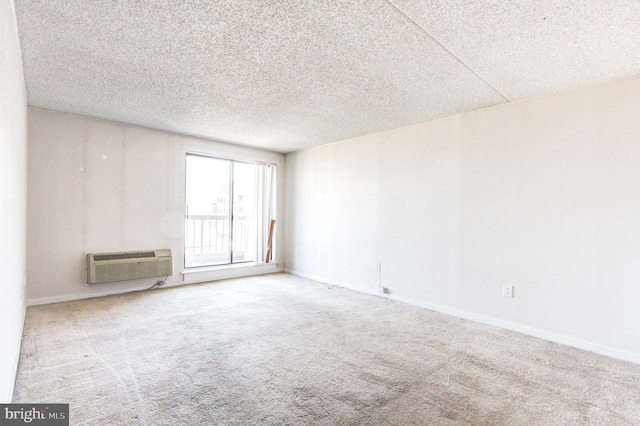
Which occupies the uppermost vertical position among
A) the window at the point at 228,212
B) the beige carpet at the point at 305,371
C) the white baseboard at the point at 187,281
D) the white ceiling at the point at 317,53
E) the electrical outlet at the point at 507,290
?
the white ceiling at the point at 317,53

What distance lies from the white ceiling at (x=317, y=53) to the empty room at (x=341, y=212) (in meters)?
0.02

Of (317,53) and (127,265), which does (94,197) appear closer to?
(127,265)

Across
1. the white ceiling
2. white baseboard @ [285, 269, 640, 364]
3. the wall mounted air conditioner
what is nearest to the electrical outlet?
white baseboard @ [285, 269, 640, 364]

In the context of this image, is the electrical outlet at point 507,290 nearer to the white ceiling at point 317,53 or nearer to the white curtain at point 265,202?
the white ceiling at point 317,53

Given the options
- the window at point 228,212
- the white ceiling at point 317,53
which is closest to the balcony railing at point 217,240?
the window at point 228,212

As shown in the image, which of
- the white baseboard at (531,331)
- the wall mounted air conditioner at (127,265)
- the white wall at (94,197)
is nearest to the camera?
the white baseboard at (531,331)

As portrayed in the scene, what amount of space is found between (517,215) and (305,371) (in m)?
2.53

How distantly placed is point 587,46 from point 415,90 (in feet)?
4.05

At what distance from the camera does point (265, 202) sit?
5879 mm

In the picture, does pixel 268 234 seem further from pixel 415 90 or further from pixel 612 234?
pixel 612 234

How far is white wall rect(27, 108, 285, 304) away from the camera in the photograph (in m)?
3.71

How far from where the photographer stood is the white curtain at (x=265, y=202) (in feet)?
19.0

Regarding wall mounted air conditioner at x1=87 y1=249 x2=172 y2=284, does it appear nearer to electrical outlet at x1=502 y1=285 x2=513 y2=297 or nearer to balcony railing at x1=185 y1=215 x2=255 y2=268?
balcony railing at x1=185 y1=215 x2=255 y2=268

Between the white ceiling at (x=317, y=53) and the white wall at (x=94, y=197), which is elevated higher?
the white ceiling at (x=317, y=53)
